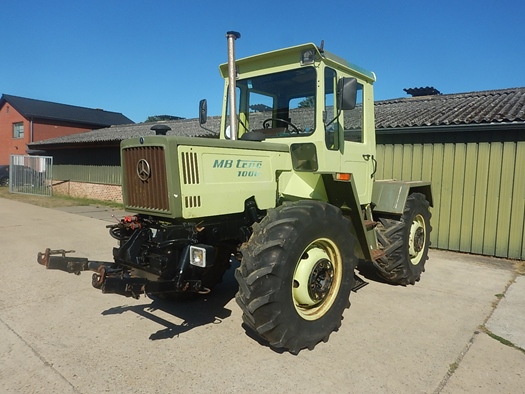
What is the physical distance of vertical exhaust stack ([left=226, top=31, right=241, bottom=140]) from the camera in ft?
13.7

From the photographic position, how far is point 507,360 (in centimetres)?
338

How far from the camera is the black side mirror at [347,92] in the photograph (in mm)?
3492

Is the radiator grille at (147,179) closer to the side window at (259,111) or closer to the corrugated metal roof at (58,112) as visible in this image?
the side window at (259,111)

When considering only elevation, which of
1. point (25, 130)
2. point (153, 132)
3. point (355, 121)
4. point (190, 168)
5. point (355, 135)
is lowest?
point (190, 168)

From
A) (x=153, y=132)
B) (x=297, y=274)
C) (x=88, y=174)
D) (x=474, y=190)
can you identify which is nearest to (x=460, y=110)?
(x=474, y=190)

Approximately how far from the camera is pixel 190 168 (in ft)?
10.5

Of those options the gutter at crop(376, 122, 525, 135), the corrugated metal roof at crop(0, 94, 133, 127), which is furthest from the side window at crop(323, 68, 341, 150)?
the corrugated metal roof at crop(0, 94, 133, 127)

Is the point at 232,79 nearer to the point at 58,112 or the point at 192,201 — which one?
the point at 192,201

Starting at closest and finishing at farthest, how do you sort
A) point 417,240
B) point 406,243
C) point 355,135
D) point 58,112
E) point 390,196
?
point 355,135
point 406,243
point 390,196
point 417,240
point 58,112

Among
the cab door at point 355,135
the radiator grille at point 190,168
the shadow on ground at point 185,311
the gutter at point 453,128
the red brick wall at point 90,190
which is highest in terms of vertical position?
the gutter at point 453,128

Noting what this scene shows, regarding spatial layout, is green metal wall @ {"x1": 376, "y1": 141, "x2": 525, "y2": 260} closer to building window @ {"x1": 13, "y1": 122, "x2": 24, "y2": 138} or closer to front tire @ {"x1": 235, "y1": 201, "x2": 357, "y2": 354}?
front tire @ {"x1": 235, "y1": 201, "x2": 357, "y2": 354}

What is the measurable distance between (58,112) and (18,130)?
333 centimetres

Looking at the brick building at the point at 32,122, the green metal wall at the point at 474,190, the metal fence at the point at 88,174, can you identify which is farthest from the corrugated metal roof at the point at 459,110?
the brick building at the point at 32,122

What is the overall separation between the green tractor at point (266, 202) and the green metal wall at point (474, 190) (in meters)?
3.84
